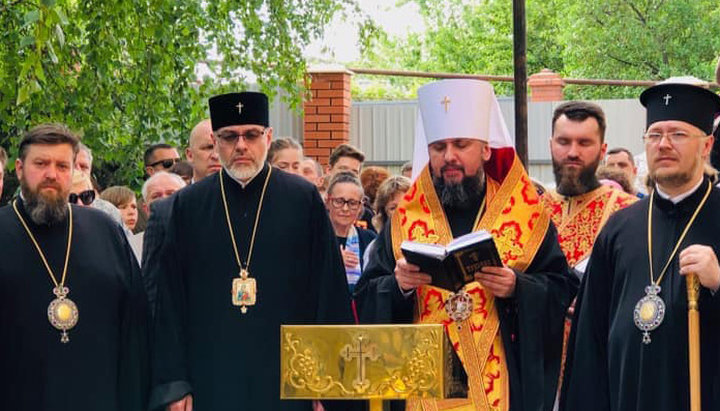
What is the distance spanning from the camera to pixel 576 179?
6891 millimetres

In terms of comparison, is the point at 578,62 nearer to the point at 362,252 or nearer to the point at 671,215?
the point at 362,252

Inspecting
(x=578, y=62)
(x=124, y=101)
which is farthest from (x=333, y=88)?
(x=578, y=62)

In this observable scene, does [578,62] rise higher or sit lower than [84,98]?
higher

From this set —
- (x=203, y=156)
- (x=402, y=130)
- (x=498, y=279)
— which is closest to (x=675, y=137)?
(x=498, y=279)

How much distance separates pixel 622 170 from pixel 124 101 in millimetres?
4061

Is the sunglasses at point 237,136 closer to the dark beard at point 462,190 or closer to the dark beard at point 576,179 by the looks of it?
the dark beard at point 462,190

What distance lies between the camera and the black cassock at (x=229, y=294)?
6.23 meters

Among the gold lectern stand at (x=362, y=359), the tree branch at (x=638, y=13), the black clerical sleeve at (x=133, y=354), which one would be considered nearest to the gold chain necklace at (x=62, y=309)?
the black clerical sleeve at (x=133, y=354)

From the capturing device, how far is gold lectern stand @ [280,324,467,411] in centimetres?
533

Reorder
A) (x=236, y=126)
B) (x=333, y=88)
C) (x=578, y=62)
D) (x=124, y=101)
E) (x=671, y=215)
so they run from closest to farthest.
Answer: (x=671, y=215) → (x=236, y=126) → (x=124, y=101) → (x=333, y=88) → (x=578, y=62)

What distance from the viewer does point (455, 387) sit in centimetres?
565

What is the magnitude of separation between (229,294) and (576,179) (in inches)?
72.0

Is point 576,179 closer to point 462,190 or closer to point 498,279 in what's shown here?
point 462,190

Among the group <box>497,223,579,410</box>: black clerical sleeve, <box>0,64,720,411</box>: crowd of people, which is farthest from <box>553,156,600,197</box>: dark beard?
<box>497,223,579,410</box>: black clerical sleeve
